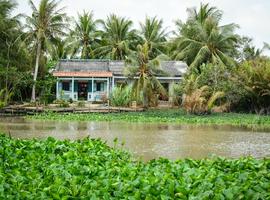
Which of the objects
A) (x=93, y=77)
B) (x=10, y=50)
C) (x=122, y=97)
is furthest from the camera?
(x=93, y=77)

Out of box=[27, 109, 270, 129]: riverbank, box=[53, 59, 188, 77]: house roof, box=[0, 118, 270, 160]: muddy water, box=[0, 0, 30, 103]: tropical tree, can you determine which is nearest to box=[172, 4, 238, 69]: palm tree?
box=[53, 59, 188, 77]: house roof

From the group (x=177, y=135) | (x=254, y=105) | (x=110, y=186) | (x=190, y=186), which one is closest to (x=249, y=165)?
(x=190, y=186)

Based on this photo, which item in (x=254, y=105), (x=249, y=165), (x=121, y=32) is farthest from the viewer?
(x=121, y=32)

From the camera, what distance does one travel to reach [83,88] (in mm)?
39125

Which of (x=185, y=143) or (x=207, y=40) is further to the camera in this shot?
(x=207, y=40)

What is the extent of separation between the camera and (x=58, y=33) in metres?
33.7

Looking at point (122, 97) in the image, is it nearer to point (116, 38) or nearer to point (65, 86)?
point (65, 86)

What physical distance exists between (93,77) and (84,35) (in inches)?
346

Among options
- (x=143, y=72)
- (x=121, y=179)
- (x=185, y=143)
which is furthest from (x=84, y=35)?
(x=121, y=179)

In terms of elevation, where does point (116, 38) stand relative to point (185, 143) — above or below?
above

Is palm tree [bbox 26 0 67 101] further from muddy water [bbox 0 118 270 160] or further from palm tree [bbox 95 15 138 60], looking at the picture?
muddy water [bbox 0 118 270 160]

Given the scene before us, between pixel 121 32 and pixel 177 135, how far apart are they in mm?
26221

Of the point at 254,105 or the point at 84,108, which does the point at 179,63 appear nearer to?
the point at 254,105

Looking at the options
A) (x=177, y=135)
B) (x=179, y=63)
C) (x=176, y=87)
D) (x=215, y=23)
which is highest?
(x=215, y=23)
